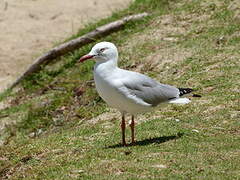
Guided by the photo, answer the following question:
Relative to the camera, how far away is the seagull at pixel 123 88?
305 inches

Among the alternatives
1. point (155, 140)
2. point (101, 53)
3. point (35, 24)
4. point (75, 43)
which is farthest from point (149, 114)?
point (35, 24)

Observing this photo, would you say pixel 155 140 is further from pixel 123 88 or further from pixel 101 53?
pixel 101 53

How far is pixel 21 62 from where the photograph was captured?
1502cm

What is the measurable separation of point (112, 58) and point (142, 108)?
0.65 meters

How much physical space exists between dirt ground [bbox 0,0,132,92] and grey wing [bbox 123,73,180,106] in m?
6.54

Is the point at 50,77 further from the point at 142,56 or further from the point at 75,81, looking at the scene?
the point at 142,56

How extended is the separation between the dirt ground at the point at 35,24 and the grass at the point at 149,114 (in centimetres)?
127

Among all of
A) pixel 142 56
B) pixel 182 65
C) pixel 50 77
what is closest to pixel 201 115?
pixel 182 65

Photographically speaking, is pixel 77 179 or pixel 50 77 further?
pixel 50 77

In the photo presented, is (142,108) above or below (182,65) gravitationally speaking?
above

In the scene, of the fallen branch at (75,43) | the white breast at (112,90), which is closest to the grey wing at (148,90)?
the white breast at (112,90)

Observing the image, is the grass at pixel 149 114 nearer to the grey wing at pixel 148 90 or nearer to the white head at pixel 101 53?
the grey wing at pixel 148 90

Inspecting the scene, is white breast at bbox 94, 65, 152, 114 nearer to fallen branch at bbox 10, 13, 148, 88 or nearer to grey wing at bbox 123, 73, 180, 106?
grey wing at bbox 123, 73, 180, 106

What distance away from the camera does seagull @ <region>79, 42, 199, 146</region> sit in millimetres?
7734
